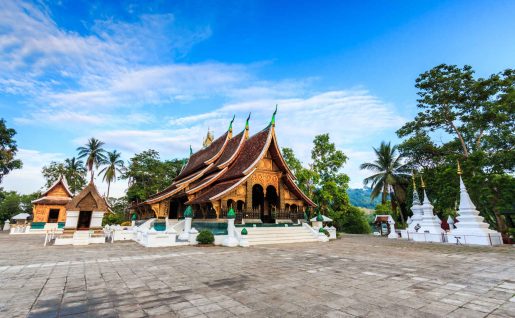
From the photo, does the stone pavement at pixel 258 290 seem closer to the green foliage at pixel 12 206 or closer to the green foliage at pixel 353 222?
the green foliage at pixel 353 222

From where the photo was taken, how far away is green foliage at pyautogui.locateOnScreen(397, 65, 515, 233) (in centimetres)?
1415

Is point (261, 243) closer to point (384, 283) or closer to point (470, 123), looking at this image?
point (384, 283)

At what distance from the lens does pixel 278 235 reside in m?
13.0

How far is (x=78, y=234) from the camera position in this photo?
1216cm

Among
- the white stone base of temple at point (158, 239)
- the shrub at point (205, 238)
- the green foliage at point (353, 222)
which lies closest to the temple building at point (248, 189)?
the shrub at point (205, 238)

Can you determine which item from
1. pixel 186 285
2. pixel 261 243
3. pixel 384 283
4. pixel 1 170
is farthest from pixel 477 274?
pixel 1 170

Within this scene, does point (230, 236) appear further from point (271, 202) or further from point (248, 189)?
point (271, 202)

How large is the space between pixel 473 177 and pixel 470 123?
16.9 feet

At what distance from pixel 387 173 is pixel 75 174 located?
4436 centimetres

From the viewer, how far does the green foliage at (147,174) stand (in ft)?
110

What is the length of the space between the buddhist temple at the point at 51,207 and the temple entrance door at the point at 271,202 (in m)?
22.3

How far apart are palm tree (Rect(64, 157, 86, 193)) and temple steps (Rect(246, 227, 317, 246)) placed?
124 feet

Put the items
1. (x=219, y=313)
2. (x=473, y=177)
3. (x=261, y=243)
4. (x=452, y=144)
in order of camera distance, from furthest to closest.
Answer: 1. (x=452, y=144)
2. (x=473, y=177)
3. (x=261, y=243)
4. (x=219, y=313)

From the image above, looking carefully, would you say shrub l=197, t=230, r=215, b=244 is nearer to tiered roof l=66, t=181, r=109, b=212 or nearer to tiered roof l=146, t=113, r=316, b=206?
tiered roof l=146, t=113, r=316, b=206
